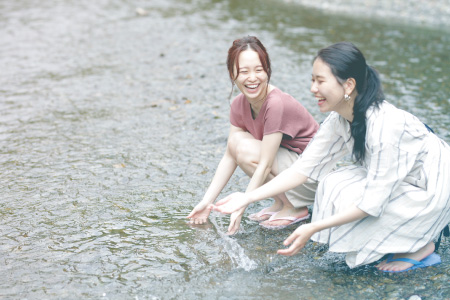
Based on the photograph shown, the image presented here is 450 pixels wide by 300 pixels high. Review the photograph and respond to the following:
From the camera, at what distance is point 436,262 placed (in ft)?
10.0

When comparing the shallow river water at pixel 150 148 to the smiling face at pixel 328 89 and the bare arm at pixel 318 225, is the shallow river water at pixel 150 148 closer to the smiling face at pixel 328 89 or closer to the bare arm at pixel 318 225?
the bare arm at pixel 318 225

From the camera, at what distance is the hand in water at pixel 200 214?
3.54 meters

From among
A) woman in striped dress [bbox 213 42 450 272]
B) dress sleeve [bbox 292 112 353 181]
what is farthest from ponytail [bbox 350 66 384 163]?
dress sleeve [bbox 292 112 353 181]

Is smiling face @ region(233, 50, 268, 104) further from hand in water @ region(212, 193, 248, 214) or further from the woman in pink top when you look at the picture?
hand in water @ region(212, 193, 248, 214)

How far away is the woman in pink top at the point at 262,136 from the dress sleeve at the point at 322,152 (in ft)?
0.77

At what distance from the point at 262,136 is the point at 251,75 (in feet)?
1.53

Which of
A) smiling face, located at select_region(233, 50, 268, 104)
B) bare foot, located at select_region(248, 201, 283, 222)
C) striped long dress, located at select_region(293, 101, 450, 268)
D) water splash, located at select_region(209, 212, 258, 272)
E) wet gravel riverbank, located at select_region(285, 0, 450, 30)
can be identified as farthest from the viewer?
wet gravel riverbank, located at select_region(285, 0, 450, 30)

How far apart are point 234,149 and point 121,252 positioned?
102 centimetres

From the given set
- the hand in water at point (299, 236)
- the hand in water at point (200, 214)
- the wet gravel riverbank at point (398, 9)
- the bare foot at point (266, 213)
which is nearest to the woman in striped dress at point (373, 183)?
the hand in water at point (299, 236)

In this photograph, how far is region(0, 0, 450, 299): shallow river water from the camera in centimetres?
296

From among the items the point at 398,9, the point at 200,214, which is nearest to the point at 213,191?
the point at 200,214

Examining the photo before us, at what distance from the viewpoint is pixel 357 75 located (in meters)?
2.79

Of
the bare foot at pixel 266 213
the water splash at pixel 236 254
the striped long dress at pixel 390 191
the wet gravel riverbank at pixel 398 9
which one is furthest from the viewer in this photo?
the wet gravel riverbank at pixel 398 9

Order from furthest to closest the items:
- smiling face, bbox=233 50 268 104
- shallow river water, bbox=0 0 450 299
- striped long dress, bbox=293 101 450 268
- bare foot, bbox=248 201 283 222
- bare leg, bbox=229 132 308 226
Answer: bare foot, bbox=248 201 283 222
bare leg, bbox=229 132 308 226
smiling face, bbox=233 50 268 104
shallow river water, bbox=0 0 450 299
striped long dress, bbox=293 101 450 268
